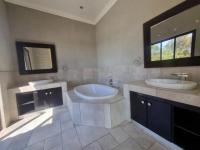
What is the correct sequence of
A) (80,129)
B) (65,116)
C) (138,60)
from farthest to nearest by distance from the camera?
(65,116) → (138,60) → (80,129)

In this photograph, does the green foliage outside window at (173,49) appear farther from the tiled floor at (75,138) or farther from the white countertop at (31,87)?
the white countertop at (31,87)

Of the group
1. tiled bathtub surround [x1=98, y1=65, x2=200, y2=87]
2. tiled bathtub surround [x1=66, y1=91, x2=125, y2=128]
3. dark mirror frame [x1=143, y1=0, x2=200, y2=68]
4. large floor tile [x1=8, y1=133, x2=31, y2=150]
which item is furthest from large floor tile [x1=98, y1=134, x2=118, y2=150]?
dark mirror frame [x1=143, y1=0, x2=200, y2=68]

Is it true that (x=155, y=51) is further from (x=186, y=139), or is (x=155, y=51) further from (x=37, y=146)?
(x=37, y=146)

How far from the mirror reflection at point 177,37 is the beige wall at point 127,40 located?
21 centimetres

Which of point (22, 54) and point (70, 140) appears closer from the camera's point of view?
point (70, 140)

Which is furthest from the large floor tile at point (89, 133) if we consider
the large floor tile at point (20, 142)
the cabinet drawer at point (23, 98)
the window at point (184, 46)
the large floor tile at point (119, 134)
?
the window at point (184, 46)

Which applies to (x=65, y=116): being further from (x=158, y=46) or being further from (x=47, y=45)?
(x=158, y=46)

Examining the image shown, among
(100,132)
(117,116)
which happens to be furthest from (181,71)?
(100,132)

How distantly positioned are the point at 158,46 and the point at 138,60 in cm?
47

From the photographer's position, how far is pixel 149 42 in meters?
1.98

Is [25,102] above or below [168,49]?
below

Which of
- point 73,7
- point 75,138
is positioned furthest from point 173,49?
point 73,7

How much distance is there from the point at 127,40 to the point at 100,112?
1747 mm

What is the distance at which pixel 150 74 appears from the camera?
2.01 meters
